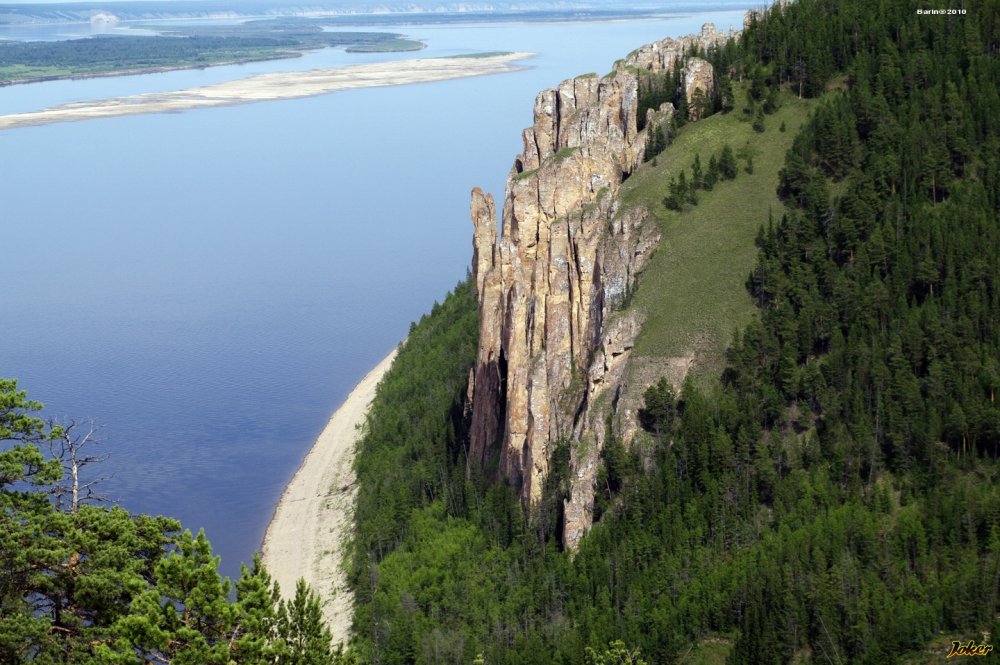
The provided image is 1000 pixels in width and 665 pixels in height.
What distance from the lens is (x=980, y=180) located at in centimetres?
9056

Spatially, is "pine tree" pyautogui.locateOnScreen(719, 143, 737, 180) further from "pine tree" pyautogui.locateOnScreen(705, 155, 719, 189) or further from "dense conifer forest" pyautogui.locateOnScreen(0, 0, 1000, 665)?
"dense conifer forest" pyautogui.locateOnScreen(0, 0, 1000, 665)

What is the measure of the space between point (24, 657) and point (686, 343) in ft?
172

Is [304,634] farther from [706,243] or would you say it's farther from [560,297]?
[706,243]

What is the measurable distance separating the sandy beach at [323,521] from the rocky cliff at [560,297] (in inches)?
485

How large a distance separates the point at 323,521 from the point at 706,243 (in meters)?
34.4

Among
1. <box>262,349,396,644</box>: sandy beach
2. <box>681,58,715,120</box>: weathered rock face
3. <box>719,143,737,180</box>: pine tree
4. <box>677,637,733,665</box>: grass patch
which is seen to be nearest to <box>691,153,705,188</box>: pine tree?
<box>719,143,737,180</box>: pine tree

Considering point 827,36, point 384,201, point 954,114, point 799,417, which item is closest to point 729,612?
point 799,417

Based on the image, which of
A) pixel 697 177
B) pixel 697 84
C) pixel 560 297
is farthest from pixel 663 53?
pixel 560 297

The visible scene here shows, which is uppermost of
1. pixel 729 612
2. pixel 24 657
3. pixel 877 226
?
pixel 877 226

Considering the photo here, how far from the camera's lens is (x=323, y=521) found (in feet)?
321

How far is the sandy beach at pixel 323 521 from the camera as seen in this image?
8700cm

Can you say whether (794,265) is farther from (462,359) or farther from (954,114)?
(462,359)

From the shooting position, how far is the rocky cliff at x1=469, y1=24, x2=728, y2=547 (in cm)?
8438

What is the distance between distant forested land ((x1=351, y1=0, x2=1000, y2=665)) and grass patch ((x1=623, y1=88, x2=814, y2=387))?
4.31 ft
